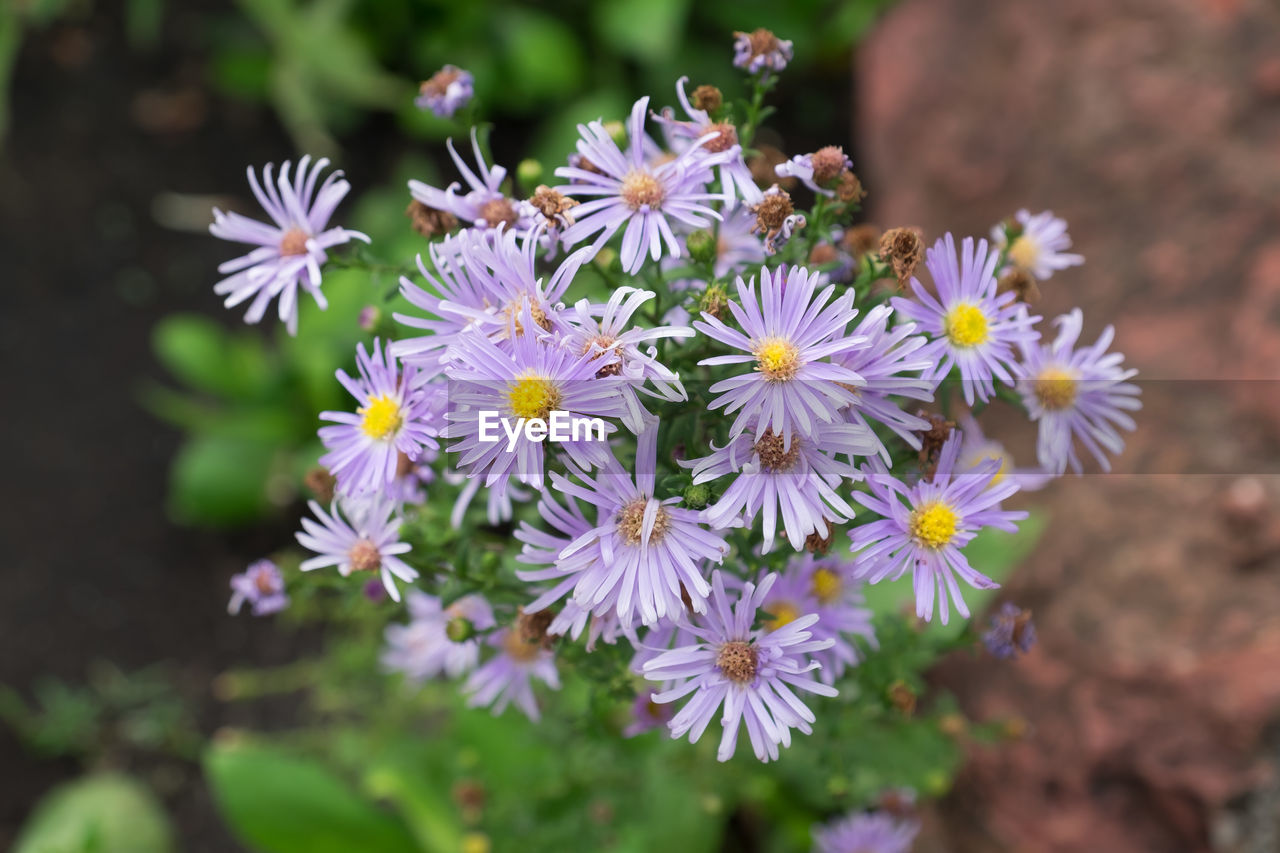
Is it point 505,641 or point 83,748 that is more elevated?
point 505,641

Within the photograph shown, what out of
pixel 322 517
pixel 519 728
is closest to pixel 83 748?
→ pixel 519 728

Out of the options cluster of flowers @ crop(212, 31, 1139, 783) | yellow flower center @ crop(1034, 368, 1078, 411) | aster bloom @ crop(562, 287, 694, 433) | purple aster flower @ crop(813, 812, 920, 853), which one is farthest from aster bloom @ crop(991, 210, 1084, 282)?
purple aster flower @ crop(813, 812, 920, 853)

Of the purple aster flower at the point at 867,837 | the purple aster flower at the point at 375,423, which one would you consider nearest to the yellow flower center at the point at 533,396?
Answer: the purple aster flower at the point at 375,423

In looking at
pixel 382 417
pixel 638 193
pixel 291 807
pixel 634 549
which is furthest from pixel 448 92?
pixel 291 807

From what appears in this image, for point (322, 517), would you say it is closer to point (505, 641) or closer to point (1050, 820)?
point (505, 641)

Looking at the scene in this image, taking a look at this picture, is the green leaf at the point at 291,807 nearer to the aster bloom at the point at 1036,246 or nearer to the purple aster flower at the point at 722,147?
the purple aster flower at the point at 722,147

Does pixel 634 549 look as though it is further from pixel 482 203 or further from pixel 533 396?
pixel 482 203
